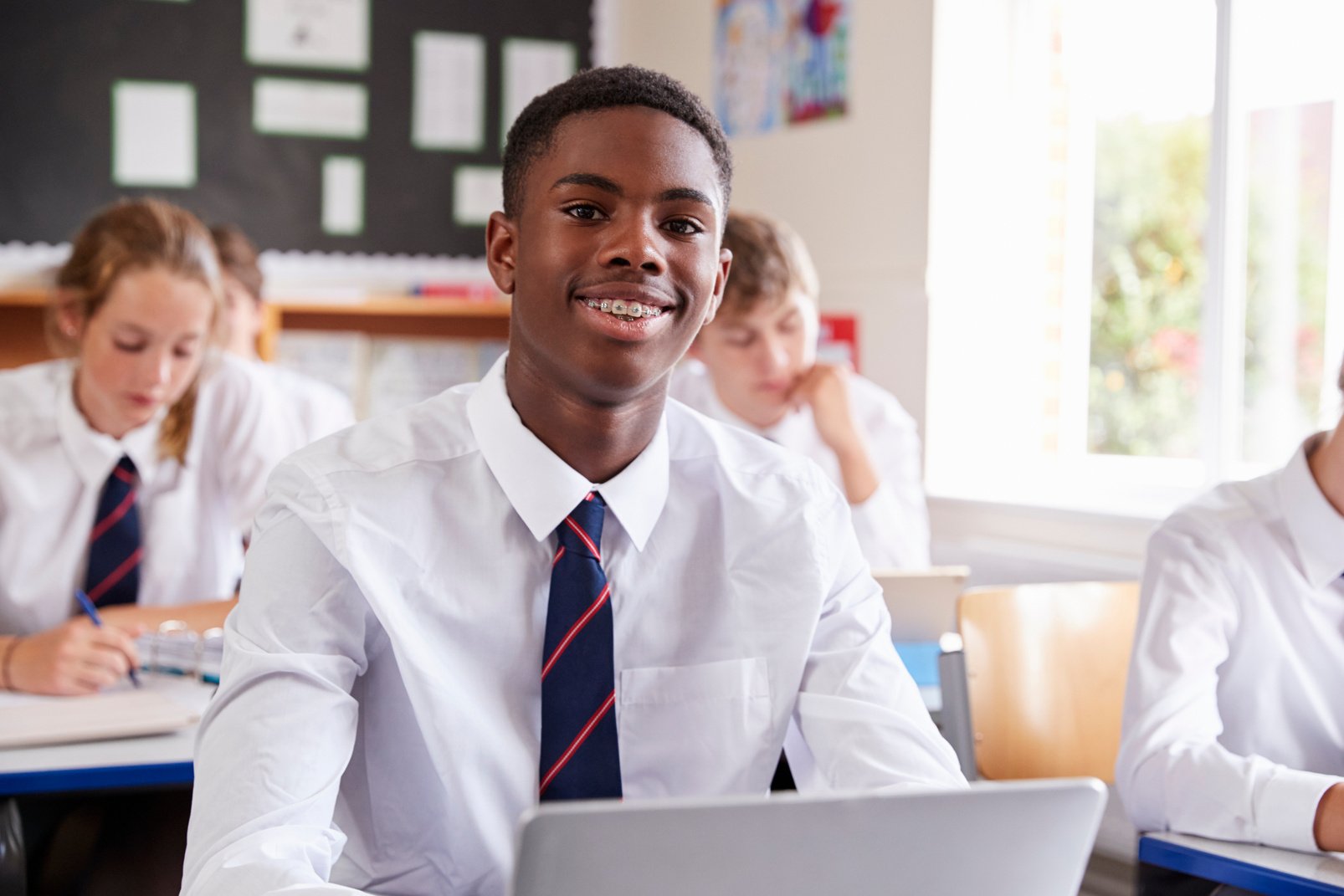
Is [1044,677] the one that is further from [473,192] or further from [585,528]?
[473,192]

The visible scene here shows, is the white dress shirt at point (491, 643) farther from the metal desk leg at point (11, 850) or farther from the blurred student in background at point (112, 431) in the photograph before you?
the blurred student in background at point (112, 431)

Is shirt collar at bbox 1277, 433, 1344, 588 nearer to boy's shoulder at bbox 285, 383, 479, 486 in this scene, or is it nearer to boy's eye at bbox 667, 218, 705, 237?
boy's eye at bbox 667, 218, 705, 237

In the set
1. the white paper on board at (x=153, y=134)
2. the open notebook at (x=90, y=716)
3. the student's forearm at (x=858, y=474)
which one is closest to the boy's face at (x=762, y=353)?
the student's forearm at (x=858, y=474)

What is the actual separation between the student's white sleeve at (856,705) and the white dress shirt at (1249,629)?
19.7 inches

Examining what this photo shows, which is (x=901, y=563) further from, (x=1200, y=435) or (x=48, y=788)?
(x=48, y=788)

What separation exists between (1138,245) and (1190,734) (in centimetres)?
200

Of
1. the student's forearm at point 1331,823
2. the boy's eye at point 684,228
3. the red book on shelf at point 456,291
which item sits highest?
the red book on shelf at point 456,291

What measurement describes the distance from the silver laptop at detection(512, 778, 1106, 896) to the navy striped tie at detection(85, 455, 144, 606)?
184 cm

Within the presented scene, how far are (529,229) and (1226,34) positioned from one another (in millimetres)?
2370

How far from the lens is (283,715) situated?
1.05 meters

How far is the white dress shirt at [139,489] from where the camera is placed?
7.43ft

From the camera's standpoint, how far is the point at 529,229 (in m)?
1.22

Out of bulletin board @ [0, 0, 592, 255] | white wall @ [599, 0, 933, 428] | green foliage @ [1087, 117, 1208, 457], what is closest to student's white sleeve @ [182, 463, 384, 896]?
green foliage @ [1087, 117, 1208, 457]

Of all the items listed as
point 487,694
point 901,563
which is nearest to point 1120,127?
point 901,563
